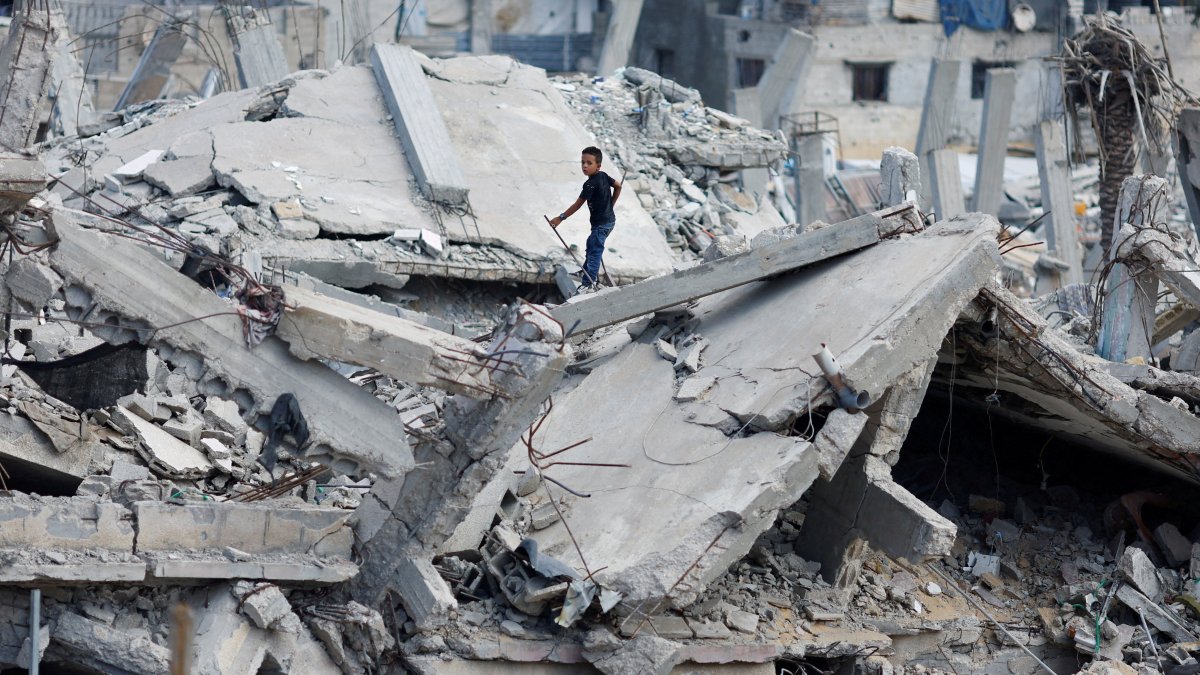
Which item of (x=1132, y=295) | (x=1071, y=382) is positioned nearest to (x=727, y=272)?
(x=1071, y=382)

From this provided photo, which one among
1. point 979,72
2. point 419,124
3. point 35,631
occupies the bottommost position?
point 979,72

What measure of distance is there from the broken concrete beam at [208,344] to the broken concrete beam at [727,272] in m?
2.14

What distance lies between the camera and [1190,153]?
41.2ft

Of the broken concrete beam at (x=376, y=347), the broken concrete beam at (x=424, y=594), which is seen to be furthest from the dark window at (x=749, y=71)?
the broken concrete beam at (x=376, y=347)

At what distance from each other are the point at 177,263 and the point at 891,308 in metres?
4.36

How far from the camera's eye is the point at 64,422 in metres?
7.98

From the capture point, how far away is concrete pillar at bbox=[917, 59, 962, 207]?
1836 cm

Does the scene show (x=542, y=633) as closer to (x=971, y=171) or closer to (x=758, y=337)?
(x=758, y=337)

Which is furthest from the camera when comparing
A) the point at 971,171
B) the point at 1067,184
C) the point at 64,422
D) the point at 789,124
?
the point at 971,171

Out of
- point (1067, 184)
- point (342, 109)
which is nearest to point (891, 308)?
point (342, 109)

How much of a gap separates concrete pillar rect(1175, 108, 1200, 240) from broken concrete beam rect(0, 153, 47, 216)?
356 inches

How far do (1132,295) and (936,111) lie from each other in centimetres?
872

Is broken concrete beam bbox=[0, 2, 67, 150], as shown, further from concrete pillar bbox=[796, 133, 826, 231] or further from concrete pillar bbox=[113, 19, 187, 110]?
concrete pillar bbox=[796, 133, 826, 231]

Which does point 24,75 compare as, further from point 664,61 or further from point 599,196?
point 664,61
